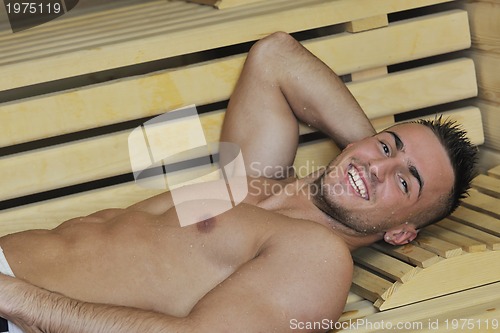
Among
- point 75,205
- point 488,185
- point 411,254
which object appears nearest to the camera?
point 411,254

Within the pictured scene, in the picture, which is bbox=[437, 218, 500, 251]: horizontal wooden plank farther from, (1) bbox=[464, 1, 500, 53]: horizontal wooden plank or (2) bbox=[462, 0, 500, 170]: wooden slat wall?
(1) bbox=[464, 1, 500, 53]: horizontal wooden plank

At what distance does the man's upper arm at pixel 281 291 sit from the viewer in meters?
1.78

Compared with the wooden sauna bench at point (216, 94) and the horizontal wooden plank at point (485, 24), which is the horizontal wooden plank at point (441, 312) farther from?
the horizontal wooden plank at point (485, 24)

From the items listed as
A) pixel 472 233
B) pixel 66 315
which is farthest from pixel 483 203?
pixel 66 315

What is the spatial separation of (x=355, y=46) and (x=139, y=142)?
0.70 m

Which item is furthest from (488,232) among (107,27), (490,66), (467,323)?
(107,27)

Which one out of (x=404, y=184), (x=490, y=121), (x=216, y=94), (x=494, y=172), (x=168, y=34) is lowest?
(x=494, y=172)

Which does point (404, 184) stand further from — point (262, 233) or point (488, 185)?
point (488, 185)

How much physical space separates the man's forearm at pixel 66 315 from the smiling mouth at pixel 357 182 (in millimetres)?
624

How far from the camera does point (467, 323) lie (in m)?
1.98

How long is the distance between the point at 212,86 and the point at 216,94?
1.1 inches

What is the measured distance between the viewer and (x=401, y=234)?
229cm

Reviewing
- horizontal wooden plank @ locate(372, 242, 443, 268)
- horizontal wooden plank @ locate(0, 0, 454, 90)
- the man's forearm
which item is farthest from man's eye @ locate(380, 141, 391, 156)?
the man's forearm

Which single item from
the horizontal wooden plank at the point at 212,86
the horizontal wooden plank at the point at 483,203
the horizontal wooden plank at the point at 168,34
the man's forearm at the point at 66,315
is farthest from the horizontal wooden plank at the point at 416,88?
the man's forearm at the point at 66,315
